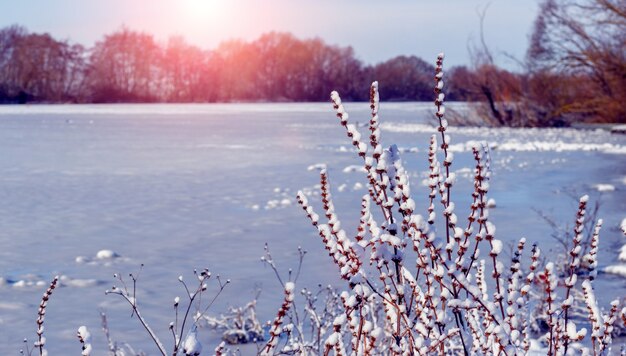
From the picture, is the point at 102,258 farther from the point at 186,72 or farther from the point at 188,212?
the point at 186,72

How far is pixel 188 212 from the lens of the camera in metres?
10.3

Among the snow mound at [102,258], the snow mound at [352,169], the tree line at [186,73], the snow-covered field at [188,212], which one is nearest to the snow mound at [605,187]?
the snow-covered field at [188,212]

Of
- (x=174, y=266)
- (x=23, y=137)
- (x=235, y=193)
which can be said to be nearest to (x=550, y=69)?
(x=23, y=137)

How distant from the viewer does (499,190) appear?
40.8 feet

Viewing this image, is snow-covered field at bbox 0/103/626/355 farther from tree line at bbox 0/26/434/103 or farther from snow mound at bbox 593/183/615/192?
tree line at bbox 0/26/434/103

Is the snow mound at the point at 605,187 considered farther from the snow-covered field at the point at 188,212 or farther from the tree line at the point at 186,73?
the tree line at the point at 186,73

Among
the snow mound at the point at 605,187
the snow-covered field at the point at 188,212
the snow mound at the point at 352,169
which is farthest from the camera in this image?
the snow mound at the point at 352,169

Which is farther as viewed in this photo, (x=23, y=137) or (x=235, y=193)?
(x=23, y=137)

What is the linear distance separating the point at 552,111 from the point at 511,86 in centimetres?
187

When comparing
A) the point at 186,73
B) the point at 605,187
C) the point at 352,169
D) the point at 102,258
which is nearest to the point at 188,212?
the point at 102,258

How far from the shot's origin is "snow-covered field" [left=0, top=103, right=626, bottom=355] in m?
6.07

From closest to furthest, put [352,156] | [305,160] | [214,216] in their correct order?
[214,216], [305,160], [352,156]

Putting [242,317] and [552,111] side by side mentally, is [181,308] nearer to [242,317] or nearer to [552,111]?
[242,317]

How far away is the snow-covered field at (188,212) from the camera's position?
6.07m
